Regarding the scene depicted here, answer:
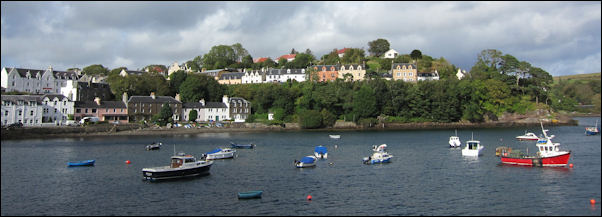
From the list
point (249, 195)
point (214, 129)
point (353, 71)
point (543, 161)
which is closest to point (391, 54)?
point (353, 71)

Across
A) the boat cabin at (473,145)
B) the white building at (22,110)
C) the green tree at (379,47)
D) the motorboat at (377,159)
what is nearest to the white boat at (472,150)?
the boat cabin at (473,145)

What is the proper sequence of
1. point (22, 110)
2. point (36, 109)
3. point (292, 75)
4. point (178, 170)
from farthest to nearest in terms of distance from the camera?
point (292, 75) → point (36, 109) → point (22, 110) → point (178, 170)

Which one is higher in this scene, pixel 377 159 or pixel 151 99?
pixel 151 99

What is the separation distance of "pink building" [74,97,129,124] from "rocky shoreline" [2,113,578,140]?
874cm

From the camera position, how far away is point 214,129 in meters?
92.4

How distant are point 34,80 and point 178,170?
9281 cm

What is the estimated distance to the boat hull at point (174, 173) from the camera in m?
37.4

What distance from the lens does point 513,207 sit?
2811 centimetres

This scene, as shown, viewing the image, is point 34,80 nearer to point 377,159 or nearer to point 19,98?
point 19,98

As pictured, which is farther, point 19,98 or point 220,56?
point 220,56

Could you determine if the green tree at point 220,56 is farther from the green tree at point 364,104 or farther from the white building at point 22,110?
the white building at point 22,110

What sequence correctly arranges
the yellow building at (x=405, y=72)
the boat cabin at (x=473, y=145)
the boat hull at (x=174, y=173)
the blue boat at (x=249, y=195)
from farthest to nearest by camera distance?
the yellow building at (x=405, y=72) → the boat cabin at (x=473, y=145) → the boat hull at (x=174, y=173) → the blue boat at (x=249, y=195)

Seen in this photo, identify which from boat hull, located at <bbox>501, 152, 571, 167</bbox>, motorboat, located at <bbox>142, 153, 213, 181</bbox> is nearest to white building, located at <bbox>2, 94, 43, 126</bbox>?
motorboat, located at <bbox>142, 153, 213, 181</bbox>

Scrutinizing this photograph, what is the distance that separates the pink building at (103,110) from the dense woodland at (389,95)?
9788mm
